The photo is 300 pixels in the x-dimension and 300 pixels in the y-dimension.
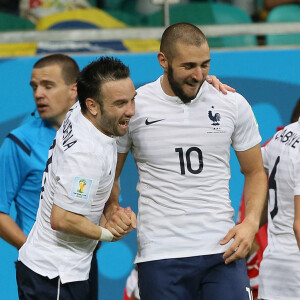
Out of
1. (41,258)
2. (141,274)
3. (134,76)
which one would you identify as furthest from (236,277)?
(134,76)

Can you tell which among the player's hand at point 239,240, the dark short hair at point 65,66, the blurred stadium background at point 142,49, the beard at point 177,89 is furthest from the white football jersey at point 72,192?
the blurred stadium background at point 142,49

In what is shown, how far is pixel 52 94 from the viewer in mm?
5027

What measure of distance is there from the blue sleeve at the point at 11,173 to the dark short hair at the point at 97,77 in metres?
1.03

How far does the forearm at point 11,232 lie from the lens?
4.59 m

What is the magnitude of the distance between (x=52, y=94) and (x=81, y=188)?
60.7 inches

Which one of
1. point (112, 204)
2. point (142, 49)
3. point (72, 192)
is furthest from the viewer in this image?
point (142, 49)

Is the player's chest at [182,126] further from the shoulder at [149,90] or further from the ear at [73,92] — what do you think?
the ear at [73,92]

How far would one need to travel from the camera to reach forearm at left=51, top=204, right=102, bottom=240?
143 inches

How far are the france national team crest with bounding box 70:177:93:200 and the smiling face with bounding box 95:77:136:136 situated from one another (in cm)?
29

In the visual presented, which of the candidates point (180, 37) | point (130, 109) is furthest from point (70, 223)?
point (180, 37)

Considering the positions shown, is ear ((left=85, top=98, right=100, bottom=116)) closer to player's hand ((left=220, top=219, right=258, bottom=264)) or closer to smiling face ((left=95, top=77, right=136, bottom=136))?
smiling face ((left=95, top=77, right=136, bottom=136))

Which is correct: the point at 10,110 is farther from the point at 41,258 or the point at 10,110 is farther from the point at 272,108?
the point at 41,258

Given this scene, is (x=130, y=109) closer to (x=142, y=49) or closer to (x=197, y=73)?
(x=197, y=73)

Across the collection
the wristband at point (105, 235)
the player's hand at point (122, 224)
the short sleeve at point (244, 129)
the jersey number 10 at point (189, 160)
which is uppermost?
the short sleeve at point (244, 129)
